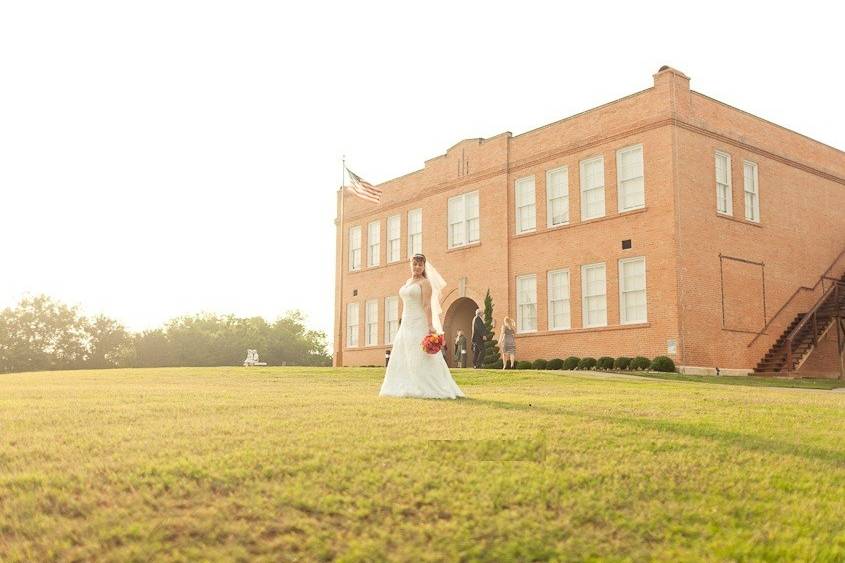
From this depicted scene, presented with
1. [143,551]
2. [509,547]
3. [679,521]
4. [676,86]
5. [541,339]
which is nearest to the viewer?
[143,551]

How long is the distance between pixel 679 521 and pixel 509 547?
1474 millimetres

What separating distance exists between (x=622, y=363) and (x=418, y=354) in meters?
14.0

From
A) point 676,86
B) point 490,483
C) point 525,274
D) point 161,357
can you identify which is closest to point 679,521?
point 490,483

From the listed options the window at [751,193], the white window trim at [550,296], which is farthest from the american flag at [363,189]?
the window at [751,193]

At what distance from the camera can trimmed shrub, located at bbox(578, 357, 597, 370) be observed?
25922mm

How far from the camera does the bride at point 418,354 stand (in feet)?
40.2

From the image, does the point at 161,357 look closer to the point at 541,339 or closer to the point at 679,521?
the point at 541,339

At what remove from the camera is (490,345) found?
99.1 feet

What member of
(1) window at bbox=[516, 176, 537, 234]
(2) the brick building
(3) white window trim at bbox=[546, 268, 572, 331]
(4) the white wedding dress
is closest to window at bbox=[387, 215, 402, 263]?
(2) the brick building

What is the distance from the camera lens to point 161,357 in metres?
61.4

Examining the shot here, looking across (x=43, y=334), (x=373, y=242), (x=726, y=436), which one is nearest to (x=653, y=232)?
(x=373, y=242)

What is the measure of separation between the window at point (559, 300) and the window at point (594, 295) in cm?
73

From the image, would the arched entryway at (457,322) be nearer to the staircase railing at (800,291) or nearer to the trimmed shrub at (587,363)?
the trimmed shrub at (587,363)

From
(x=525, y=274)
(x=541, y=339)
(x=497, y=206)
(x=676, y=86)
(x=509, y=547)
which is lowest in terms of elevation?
(x=509, y=547)
